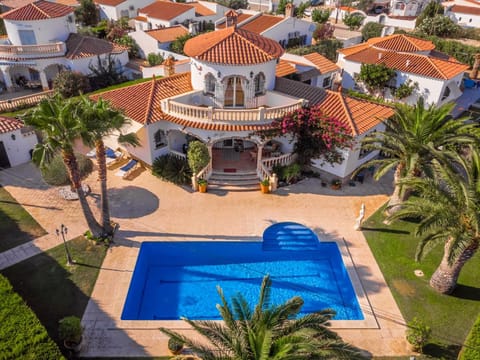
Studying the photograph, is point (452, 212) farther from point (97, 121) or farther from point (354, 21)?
point (354, 21)

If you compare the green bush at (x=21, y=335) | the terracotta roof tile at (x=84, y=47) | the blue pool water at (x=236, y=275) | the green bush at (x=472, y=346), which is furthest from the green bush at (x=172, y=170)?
the terracotta roof tile at (x=84, y=47)

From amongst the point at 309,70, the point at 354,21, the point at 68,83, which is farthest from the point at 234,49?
the point at 354,21

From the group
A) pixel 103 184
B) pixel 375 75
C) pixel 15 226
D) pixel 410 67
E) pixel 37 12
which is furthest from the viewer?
pixel 37 12

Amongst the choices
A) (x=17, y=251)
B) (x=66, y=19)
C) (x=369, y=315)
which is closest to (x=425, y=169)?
(x=369, y=315)

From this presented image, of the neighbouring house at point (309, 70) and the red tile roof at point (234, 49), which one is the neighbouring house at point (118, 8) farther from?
the red tile roof at point (234, 49)

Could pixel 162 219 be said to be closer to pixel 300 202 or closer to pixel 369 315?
pixel 300 202
